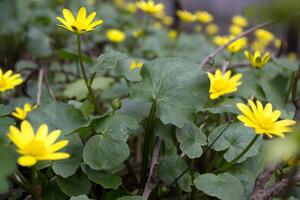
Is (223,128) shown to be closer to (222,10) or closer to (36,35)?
(36,35)

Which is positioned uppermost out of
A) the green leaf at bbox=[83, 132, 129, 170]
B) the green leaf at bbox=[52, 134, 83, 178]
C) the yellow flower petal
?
the yellow flower petal

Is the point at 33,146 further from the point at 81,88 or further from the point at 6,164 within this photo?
the point at 81,88

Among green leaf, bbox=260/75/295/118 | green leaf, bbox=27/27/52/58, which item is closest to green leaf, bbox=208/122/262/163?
green leaf, bbox=260/75/295/118

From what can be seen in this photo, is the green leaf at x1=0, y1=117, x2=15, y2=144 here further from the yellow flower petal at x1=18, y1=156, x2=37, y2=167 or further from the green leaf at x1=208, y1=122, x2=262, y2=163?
the green leaf at x1=208, y1=122, x2=262, y2=163

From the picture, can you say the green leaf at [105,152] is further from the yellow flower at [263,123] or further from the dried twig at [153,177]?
the yellow flower at [263,123]

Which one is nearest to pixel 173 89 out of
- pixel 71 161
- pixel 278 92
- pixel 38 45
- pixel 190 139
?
pixel 190 139
